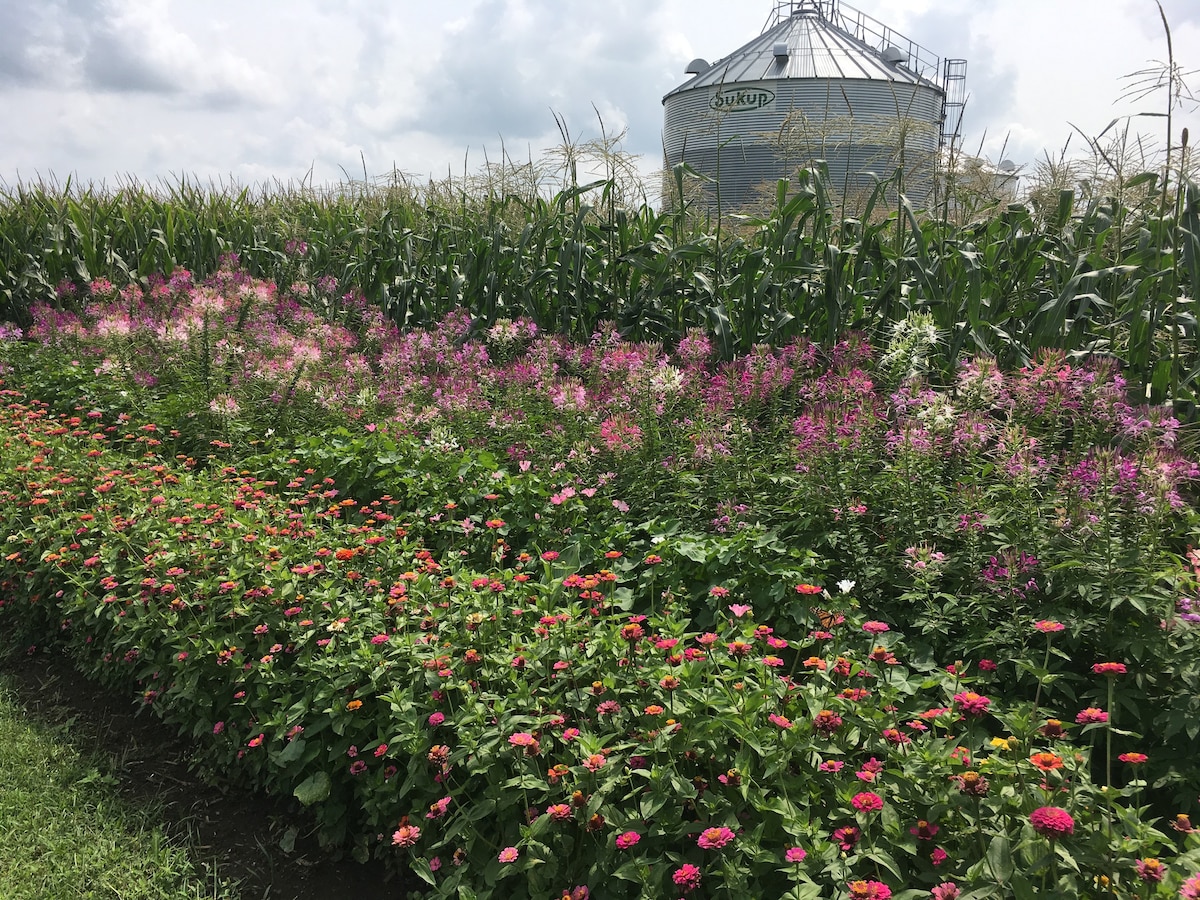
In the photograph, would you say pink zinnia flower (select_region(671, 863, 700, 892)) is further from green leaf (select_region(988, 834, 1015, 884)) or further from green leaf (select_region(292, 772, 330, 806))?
green leaf (select_region(292, 772, 330, 806))

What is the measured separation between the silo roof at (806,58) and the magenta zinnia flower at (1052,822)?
24225mm

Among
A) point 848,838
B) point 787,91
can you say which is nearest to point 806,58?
point 787,91

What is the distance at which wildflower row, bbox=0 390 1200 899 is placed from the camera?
5.62 feet

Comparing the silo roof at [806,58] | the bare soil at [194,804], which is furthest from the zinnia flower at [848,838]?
the silo roof at [806,58]

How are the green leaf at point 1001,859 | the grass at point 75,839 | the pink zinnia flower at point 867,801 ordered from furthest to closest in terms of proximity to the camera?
the grass at point 75,839 < the pink zinnia flower at point 867,801 < the green leaf at point 1001,859

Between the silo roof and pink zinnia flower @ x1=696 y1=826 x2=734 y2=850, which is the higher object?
the silo roof

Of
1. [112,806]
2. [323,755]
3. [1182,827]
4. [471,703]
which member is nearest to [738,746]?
[471,703]

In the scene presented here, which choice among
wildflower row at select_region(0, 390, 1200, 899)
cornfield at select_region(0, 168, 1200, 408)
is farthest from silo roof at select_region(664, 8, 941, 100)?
wildflower row at select_region(0, 390, 1200, 899)

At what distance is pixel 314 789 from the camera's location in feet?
7.76

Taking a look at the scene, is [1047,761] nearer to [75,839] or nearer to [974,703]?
[974,703]

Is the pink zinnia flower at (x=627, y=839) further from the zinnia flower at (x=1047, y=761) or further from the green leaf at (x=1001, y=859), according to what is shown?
the zinnia flower at (x=1047, y=761)

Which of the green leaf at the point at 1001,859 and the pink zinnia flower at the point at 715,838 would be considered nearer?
the green leaf at the point at 1001,859

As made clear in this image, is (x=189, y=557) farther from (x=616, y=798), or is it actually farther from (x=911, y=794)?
(x=911, y=794)

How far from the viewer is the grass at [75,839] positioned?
97.3 inches
